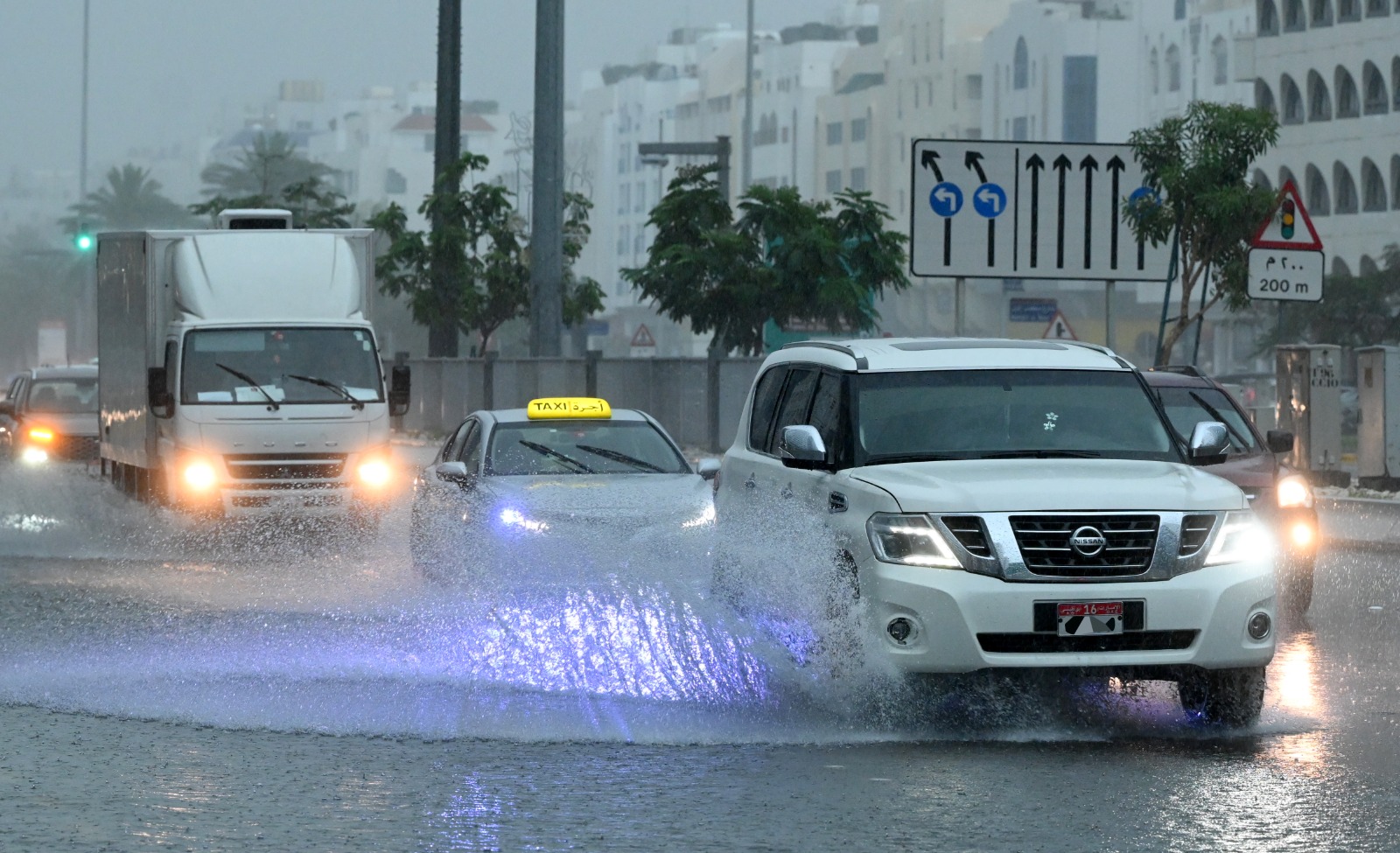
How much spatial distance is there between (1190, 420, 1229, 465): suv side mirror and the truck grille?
12439mm

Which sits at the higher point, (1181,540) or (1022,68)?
(1022,68)

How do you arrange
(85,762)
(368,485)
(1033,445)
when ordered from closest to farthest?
(85,762) → (1033,445) → (368,485)

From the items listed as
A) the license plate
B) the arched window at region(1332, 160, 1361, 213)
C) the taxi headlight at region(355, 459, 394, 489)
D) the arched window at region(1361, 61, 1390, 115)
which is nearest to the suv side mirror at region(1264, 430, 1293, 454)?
the license plate

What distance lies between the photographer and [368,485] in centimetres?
2197

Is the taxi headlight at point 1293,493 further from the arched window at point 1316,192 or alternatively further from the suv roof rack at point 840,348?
the arched window at point 1316,192

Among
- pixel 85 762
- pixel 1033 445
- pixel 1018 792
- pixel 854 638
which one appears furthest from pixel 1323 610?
pixel 85 762

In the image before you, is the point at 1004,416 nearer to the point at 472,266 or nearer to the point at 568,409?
the point at 568,409

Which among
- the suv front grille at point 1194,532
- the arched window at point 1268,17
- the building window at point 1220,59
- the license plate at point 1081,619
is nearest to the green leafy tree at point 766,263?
the suv front grille at point 1194,532

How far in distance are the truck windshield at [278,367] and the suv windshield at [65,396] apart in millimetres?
10738

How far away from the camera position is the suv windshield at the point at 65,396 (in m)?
32.2

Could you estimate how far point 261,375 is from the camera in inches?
865

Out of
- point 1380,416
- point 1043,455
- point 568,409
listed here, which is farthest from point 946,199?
point 1043,455

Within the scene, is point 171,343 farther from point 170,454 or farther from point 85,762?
point 85,762

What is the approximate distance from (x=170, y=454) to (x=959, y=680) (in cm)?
1369
